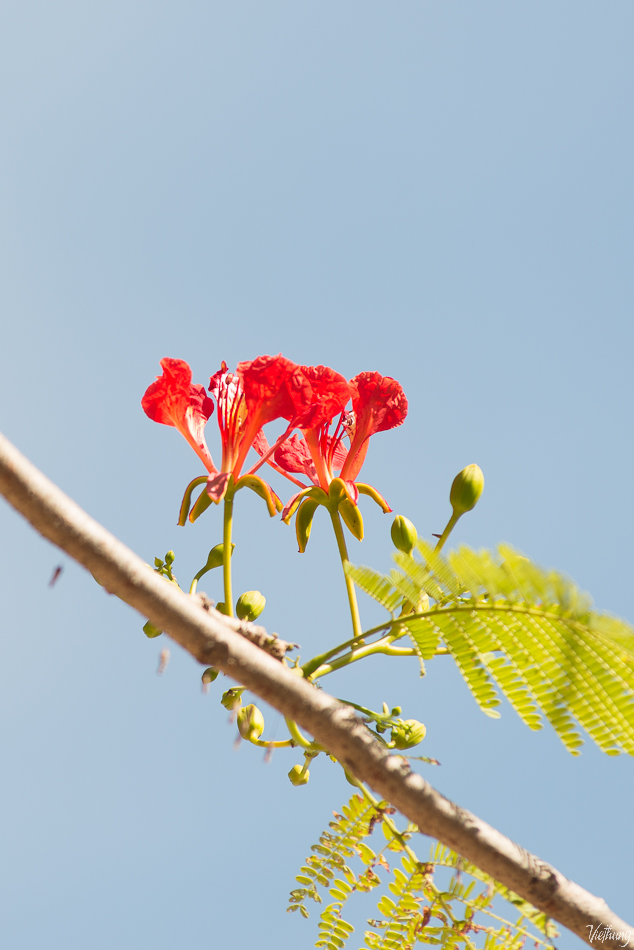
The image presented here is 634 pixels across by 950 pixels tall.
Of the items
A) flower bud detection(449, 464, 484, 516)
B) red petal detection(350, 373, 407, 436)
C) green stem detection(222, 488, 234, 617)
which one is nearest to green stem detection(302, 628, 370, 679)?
green stem detection(222, 488, 234, 617)

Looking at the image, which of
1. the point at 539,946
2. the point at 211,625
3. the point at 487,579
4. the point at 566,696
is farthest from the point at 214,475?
the point at 539,946

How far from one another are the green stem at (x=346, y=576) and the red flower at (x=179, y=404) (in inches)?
14.7

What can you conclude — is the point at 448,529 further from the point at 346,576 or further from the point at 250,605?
the point at 250,605

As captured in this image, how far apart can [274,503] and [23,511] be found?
0.80 metres

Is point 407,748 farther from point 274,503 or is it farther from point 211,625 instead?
point 211,625

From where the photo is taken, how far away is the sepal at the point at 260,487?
1.86 meters

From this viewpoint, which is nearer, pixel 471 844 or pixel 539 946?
pixel 471 844

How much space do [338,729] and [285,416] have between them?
3.23 ft

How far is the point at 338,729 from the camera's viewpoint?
128cm

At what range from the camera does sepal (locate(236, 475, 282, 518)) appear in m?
1.86

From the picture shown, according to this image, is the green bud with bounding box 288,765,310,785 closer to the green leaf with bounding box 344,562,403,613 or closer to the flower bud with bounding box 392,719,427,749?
the flower bud with bounding box 392,719,427,749

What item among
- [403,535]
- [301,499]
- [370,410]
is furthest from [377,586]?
[370,410]

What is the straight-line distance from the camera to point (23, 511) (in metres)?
1.17

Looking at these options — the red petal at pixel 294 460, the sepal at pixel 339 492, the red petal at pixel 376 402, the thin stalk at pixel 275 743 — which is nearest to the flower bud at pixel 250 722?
the thin stalk at pixel 275 743
